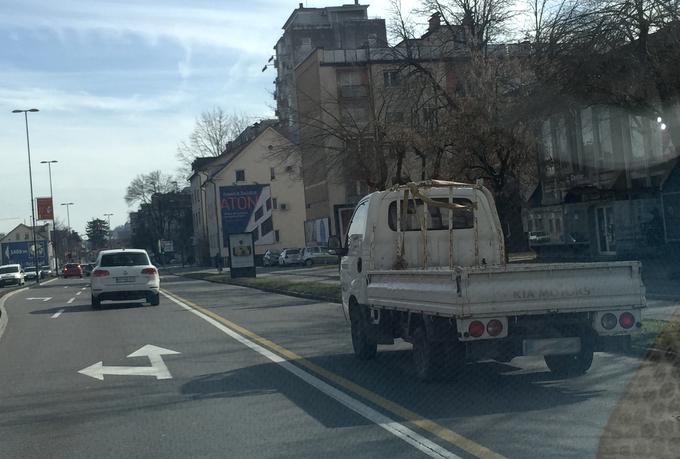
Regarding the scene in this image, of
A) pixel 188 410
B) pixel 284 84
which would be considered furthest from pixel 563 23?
pixel 284 84

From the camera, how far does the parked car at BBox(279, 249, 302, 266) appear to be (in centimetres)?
6988

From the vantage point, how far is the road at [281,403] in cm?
722

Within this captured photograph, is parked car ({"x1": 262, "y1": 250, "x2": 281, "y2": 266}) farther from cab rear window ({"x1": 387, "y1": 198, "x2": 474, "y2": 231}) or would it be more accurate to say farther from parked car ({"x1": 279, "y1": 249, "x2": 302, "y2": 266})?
cab rear window ({"x1": 387, "y1": 198, "x2": 474, "y2": 231})

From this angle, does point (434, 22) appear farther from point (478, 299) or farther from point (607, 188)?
point (478, 299)

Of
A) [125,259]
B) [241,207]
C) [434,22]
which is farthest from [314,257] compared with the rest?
[125,259]

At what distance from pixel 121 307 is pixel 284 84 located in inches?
2994

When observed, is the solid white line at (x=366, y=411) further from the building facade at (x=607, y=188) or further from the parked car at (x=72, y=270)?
the parked car at (x=72, y=270)

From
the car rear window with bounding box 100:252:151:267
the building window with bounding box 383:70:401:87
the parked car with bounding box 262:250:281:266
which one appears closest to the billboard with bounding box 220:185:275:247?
the building window with bounding box 383:70:401:87

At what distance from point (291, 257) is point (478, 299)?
6162 centimetres

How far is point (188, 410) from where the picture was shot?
9062 mm

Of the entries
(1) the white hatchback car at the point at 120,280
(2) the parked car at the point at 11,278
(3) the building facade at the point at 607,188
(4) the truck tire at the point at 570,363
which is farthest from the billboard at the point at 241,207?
(4) the truck tire at the point at 570,363

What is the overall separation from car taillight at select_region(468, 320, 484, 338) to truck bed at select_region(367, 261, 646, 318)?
0.12m

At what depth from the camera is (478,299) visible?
8938mm

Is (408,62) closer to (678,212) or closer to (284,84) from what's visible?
(678,212)
